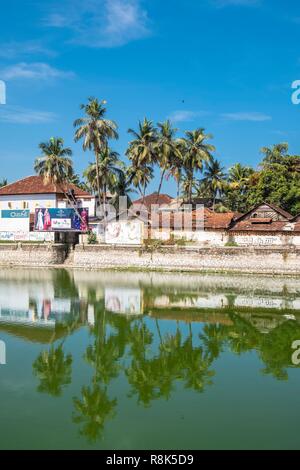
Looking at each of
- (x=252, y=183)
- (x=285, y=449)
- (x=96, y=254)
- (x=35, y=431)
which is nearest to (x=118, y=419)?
(x=35, y=431)

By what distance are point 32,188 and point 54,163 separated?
9987mm

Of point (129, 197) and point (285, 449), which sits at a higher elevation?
point (129, 197)

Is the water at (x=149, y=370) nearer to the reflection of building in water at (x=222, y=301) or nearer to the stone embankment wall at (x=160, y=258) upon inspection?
the reflection of building in water at (x=222, y=301)

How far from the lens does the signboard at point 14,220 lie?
46.9 m

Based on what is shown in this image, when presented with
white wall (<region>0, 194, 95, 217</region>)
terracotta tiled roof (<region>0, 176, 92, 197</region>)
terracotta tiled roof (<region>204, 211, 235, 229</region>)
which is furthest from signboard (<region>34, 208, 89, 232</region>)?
terracotta tiled roof (<region>204, 211, 235, 229</region>)

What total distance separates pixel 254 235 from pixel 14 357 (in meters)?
27.3

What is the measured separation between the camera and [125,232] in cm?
4206

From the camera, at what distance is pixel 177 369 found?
45.6 ft

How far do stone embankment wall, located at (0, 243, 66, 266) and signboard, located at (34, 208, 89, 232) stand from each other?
2.62m

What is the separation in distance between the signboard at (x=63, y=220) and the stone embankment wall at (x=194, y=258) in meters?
3.77

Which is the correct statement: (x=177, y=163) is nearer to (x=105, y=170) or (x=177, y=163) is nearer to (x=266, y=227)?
(x=105, y=170)

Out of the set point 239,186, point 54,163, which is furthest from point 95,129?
point 239,186

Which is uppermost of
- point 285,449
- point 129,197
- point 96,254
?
point 129,197

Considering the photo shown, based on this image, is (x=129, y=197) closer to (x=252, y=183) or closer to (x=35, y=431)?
(x=252, y=183)
